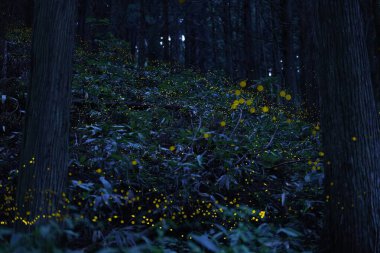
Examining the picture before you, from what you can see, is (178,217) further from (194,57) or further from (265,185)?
(194,57)

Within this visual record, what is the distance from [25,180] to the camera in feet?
13.9

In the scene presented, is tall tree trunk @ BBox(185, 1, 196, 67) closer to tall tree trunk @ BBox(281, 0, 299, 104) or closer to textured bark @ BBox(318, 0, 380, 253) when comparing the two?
tall tree trunk @ BBox(281, 0, 299, 104)

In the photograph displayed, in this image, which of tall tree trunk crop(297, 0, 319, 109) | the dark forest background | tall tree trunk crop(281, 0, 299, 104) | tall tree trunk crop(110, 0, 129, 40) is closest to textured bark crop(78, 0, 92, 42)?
tall tree trunk crop(110, 0, 129, 40)

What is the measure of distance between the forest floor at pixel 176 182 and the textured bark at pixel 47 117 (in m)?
0.33

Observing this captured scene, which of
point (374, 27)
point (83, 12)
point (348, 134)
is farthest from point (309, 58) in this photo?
point (83, 12)

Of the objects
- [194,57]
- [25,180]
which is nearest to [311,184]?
[25,180]

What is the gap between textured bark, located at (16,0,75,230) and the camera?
13.8 ft

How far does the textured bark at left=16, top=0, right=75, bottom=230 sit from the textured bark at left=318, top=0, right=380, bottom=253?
3.01 m

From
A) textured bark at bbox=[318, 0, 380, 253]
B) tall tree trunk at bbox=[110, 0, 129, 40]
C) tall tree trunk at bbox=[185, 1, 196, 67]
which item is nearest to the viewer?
textured bark at bbox=[318, 0, 380, 253]

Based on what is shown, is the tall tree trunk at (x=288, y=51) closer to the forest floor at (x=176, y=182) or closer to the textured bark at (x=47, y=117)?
the forest floor at (x=176, y=182)

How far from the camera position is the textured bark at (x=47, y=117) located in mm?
4191

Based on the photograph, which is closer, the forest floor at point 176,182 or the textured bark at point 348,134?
the textured bark at point 348,134

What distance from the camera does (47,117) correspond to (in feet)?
14.1

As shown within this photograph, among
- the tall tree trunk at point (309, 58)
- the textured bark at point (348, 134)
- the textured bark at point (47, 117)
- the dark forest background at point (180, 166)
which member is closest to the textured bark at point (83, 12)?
the dark forest background at point (180, 166)
